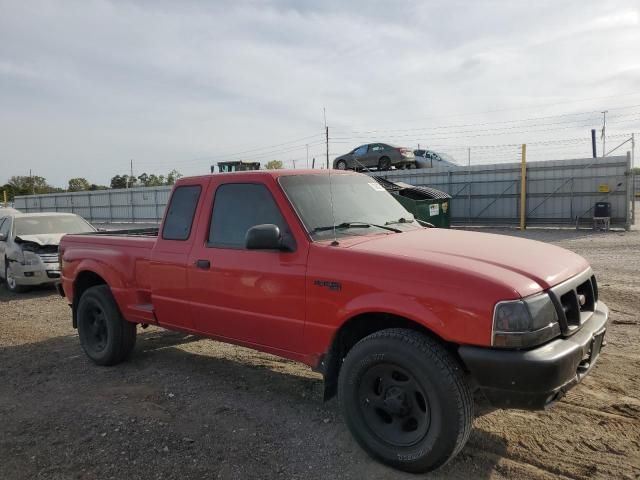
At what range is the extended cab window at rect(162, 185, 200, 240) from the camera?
15.1ft

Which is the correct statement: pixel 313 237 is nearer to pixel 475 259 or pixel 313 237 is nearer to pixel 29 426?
pixel 475 259

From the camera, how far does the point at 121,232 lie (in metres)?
6.37

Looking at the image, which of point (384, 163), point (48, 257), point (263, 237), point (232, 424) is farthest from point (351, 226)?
point (384, 163)

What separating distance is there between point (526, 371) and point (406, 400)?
76cm

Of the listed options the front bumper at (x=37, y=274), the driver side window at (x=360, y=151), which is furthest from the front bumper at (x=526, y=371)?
the driver side window at (x=360, y=151)

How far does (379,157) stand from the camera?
23.3 metres

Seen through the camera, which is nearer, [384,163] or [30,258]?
[30,258]

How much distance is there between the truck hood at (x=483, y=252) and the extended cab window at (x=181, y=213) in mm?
1686

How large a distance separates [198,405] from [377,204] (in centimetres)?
229

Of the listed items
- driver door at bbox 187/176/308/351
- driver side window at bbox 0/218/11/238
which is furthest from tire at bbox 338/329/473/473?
driver side window at bbox 0/218/11/238

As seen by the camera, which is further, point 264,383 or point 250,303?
point 264,383

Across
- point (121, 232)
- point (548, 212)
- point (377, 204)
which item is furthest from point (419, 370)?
point (548, 212)

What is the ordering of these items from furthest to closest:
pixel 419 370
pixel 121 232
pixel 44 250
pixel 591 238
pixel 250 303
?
pixel 591 238 → pixel 44 250 → pixel 121 232 → pixel 250 303 → pixel 419 370

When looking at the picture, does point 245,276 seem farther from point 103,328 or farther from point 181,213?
point 103,328
